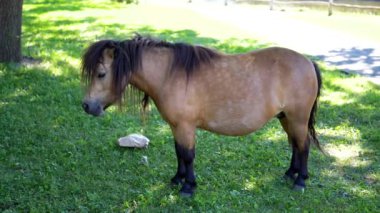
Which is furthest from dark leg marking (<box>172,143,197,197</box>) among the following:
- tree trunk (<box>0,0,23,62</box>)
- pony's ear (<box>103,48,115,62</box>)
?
tree trunk (<box>0,0,23,62</box>)

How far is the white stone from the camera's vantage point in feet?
17.9

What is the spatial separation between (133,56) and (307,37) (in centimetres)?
1026

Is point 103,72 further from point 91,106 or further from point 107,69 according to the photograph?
point 91,106

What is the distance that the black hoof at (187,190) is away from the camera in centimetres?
447

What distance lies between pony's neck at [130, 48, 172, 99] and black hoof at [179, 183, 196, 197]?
100 centimetres

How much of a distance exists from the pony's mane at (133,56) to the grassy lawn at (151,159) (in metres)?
1.20

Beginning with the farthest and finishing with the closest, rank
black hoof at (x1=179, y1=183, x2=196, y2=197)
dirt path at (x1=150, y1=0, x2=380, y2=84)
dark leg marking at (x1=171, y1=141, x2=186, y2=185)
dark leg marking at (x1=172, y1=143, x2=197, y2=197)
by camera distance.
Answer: dirt path at (x1=150, y1=0, x2=380, y2=84) < dark leg marking at (x1=171, y1=141, x2=186, y2=185) < black hoof at (x1=179, y1=183, x2=196, y2=197) < dark leg marking at (x1=172, y1=143, x2=197, y2=197)

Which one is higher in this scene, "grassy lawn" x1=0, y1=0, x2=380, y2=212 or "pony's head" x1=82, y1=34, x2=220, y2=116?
"pony's head" x1=82, y1=34, x2=220, y2=116

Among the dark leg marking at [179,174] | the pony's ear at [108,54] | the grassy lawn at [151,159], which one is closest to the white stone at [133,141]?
the grassy lawn at [151,159]

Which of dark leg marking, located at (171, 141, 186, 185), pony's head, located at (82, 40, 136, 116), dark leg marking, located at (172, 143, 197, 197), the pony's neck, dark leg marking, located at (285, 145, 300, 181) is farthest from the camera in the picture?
dark leg marking, located at (285, 145, 300, 181)

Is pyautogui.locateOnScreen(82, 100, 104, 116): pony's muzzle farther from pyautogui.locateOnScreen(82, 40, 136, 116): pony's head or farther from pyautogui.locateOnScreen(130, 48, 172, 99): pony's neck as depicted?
pyautogui.locateOnScreen(130, 48, 172, 99): pony's neck

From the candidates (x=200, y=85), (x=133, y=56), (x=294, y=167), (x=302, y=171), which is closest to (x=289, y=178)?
(x=294, y=167)

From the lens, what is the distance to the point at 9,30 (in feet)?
26.4

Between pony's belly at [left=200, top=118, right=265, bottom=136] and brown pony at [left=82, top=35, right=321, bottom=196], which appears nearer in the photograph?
brown pony at [left=82, top=35, right=321, bottom=196]
